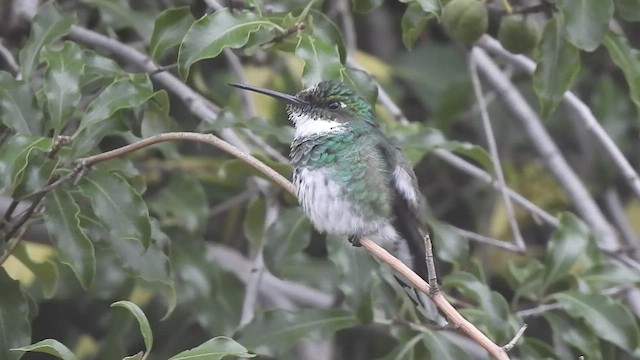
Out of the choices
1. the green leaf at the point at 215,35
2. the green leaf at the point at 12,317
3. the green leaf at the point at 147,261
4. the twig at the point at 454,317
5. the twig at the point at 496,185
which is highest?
the green leaf at the point at 215,35

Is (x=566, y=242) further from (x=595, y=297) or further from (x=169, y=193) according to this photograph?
(x=169, y=193)

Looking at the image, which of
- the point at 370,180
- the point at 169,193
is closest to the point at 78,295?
the point at 169,193

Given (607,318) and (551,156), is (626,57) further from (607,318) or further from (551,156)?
(551,156)

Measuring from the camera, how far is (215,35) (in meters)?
2.58

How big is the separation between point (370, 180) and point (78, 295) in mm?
1692

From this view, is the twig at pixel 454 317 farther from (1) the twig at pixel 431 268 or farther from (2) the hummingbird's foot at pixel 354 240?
(2) the hummingbird's foot at pixel 354 240

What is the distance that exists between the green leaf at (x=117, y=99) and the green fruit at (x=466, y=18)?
82 cm

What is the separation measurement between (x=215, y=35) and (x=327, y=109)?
37cm

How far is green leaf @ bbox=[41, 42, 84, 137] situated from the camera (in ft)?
9.10

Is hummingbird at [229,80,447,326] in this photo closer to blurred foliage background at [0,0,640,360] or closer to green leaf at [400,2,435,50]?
blurred foliage background at [0,0,640,360]

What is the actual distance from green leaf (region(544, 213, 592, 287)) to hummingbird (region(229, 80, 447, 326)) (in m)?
0.59

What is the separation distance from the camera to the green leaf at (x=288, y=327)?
318cm

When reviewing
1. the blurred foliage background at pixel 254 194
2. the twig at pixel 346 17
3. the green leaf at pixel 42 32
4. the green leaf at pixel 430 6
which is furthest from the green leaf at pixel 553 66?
the green leaf at pixel 42 32

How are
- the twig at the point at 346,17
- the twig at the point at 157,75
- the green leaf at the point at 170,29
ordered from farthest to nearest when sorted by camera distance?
the twig at the point at 346,17
the twig at the point at 157,75
the green leaf at the point at 170,29
